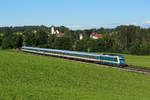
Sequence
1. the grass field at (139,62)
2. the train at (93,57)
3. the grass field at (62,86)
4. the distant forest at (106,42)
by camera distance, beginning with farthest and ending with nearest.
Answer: the distant forest at (106,42)
the grass field at (139,62)
the train at (93,57)
the grass field at (62,86)

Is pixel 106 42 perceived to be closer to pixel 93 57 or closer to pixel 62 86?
pixel 93 57

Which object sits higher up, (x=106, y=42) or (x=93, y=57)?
(x=106, y=42)

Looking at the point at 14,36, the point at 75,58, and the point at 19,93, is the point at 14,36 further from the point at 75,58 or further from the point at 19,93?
the point at 19,93

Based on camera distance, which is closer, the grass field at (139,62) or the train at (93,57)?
the train at (93,57)

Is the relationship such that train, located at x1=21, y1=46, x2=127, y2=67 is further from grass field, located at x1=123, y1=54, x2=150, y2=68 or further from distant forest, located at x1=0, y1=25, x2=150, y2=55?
distant forest, located at x1=0, y1=25, x2=150, y2=55

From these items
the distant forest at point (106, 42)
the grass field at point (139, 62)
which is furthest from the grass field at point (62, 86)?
the distant forest at point (106, 42)

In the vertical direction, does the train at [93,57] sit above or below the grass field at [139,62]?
above

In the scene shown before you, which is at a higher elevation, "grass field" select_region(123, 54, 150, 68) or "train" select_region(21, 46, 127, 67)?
"train" select_region(21, 46, 127, 67)

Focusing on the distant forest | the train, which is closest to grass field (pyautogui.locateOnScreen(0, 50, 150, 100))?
the train

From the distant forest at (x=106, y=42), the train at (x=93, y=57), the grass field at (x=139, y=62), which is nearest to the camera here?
the train at (x=93, y=57)

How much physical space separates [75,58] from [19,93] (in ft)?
143

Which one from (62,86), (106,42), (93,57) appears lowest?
(93,57)

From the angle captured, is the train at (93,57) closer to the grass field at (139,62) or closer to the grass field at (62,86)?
the grass field at (139,62)

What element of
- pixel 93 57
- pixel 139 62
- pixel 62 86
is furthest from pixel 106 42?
pixel 62 86
